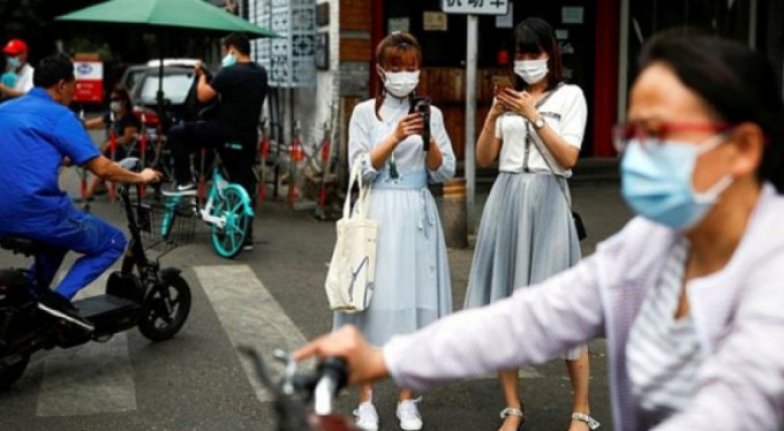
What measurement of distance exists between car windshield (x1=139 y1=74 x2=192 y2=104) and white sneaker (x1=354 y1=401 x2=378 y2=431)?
42.4ft

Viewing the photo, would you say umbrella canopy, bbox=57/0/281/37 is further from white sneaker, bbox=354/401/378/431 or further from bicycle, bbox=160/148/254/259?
white sneaker, bbox=354/401/378/431

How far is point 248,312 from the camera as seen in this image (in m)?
8.07

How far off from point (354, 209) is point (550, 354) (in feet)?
10.5

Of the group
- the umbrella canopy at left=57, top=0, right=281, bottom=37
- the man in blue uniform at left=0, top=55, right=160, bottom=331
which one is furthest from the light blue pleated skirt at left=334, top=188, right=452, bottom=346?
the umbrella canopy at left=57, top=0, right=281, bottom=37

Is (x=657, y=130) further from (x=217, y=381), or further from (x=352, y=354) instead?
(x=217, y=381)

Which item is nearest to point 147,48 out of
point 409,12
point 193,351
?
point 409,12

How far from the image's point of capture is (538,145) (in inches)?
210

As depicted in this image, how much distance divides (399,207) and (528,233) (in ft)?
2.08

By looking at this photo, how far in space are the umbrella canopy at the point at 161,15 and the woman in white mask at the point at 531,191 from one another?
722 centimetres

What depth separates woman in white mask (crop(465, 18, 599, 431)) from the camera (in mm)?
5242

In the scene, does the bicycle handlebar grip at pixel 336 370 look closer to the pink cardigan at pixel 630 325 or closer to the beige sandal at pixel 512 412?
the pink cardigan at pixel 630 325

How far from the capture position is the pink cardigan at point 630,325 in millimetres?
1881

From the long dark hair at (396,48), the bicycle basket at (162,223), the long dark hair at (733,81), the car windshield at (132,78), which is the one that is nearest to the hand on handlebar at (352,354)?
the long dark hair at (733,81)

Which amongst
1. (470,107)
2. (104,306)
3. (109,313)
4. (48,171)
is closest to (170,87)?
(470,107)
